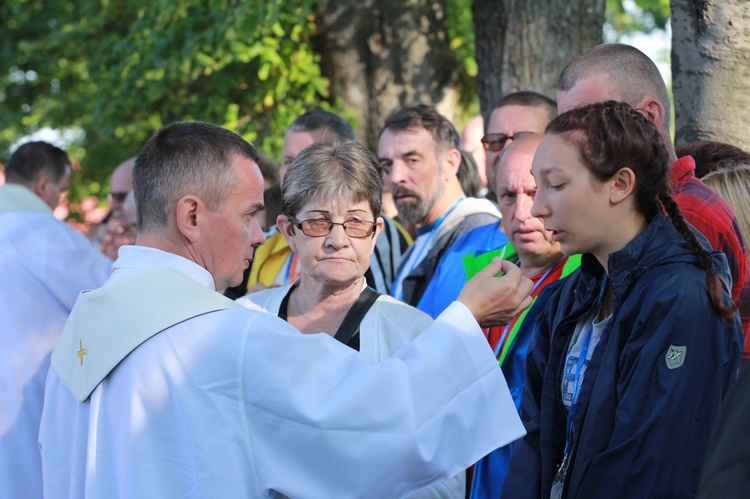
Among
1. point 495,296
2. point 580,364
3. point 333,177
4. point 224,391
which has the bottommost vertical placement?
point 580,364

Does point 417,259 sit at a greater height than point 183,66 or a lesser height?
lesser

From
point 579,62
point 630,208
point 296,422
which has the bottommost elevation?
point 296,422

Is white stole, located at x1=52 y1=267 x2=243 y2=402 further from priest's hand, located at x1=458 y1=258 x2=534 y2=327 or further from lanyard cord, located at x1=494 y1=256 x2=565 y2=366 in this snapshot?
lanyard cord, located at x1=494 y1=256 x2=565 y2=366

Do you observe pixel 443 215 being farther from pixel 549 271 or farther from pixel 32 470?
pixel 32 470

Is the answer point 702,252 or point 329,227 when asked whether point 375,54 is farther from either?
point 702,252

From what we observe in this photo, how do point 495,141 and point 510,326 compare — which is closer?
point 510,326

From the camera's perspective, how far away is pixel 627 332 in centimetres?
268

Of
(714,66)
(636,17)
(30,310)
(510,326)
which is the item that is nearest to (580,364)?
(510,326)

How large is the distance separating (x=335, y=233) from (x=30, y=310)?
2.04 metres

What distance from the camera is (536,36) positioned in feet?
21.0

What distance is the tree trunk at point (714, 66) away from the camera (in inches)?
174

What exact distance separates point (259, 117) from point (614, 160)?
739 centimetres

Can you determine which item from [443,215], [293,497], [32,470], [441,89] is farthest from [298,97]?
[293,497]

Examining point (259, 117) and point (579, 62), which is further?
point (259, 117)
